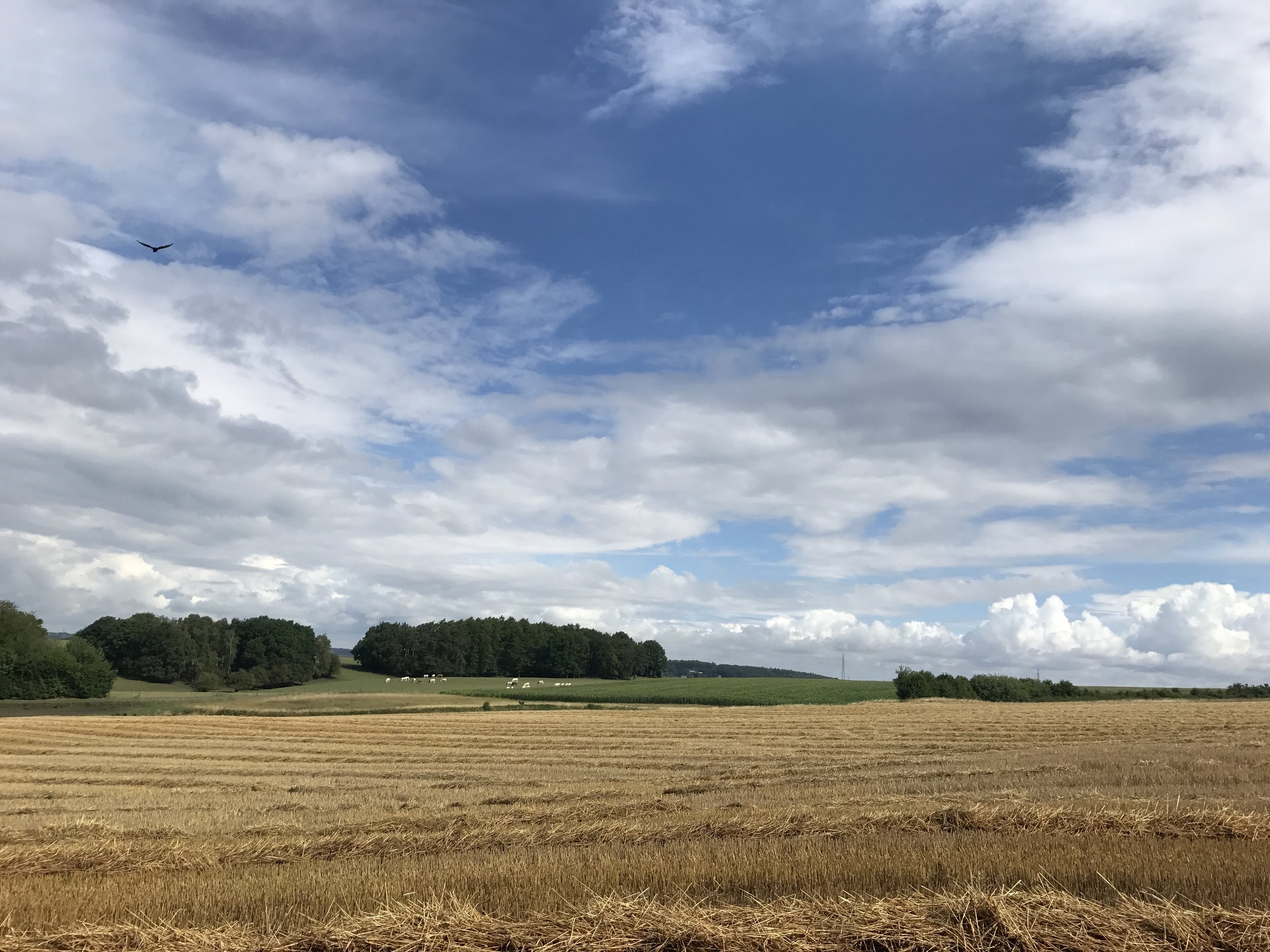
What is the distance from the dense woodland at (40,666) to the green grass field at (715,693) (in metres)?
39.7

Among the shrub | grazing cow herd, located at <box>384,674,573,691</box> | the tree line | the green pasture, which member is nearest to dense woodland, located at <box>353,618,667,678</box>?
grazing cow herd, located at <box>384,674,573,691</box>

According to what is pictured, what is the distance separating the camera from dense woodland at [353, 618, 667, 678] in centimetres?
15450

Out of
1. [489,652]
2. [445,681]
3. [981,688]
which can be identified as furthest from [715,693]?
[489,652]

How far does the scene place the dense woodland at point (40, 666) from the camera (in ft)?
Answer: 308

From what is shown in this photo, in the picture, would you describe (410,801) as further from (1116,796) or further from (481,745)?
(481,745)

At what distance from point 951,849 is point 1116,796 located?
7422 millimetres

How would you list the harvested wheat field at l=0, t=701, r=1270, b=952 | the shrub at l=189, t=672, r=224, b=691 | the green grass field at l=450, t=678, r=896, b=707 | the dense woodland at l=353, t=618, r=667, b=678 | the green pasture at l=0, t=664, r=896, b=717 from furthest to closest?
1. the dense woodland at l=353, t=618, r=667, b=678
2. the shrub at l=189, t=672, r=224, b=691
3. the green grass field at l=450, t=678, r=896, b=707
4. the green pasture at l=0, t=664, r=896, b=717
5. the harvested wheat field at l=0, t=701, r=1270, b=952

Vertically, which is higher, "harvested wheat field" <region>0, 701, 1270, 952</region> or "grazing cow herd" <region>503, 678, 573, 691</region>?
"harvested wheat field" <region>0, 701, 1270, 952</region>

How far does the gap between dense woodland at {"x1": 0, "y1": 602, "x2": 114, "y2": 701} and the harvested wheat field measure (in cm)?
8241

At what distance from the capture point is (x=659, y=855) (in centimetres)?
977

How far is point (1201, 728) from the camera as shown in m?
37.9

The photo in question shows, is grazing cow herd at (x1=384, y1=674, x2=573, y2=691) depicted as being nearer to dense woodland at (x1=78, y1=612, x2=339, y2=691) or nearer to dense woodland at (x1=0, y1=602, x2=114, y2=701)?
dense woodland at (x1=78, y1=612, x2=339, y2=691)

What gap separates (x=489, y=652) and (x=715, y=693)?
71.6 m

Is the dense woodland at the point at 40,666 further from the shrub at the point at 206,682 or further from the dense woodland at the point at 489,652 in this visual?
the dense woodland at the point at 489,652
